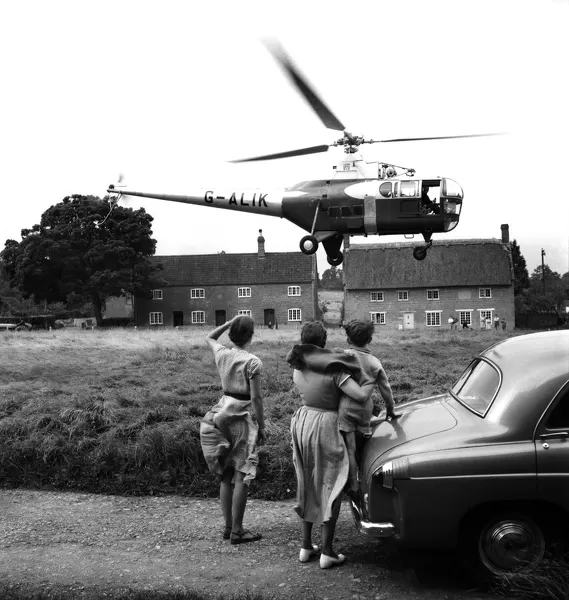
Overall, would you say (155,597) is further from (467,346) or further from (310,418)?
(467,346)

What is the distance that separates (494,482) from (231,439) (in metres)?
2.53

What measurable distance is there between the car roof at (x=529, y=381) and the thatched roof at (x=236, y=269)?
60861 mm

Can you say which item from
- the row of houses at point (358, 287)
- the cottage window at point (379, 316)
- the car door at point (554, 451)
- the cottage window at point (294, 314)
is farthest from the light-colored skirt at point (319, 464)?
the cottage window at point (294, 314)

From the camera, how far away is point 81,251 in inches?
2039

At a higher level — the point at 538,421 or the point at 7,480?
the point at 538,421

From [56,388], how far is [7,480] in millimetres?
3915

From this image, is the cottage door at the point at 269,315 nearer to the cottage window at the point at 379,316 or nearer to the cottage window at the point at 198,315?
the cottage window at the point at 198,315

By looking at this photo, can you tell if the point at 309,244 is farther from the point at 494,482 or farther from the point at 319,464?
the point at 494,482

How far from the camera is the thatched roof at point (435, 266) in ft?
205

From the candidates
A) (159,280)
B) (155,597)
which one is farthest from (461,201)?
(159,280)

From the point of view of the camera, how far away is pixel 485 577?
4781 millimetres

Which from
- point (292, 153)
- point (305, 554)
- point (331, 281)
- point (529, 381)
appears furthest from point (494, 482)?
point (331, 281)

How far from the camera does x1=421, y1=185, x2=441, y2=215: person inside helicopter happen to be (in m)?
14.8

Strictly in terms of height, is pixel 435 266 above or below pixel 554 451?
above
